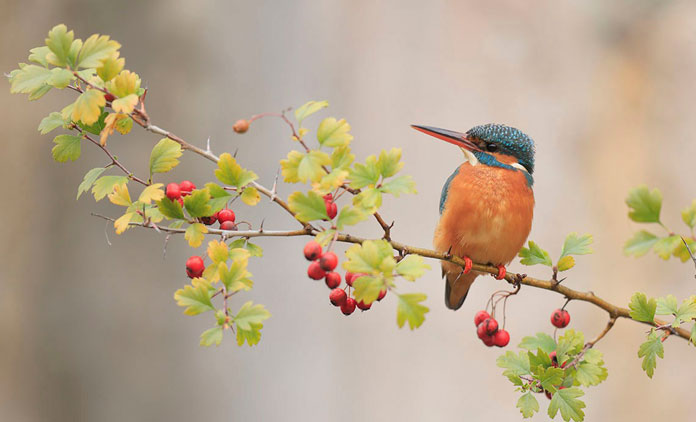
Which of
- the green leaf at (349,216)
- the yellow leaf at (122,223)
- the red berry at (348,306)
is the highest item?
the green leaf at (349,216)

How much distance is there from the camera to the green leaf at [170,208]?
0.66 metres

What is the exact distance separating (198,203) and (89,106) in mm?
130

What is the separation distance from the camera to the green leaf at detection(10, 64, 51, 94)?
0.62 meters

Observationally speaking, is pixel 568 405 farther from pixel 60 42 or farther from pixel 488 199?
pixel 60 42

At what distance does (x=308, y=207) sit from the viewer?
1.98 ft

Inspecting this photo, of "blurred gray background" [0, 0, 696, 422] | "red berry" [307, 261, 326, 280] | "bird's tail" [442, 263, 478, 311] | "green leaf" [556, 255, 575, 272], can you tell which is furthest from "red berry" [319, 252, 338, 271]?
"blurred gray background" [0, 0, 696, 422]

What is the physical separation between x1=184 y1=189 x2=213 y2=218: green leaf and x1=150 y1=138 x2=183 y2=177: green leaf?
53mm

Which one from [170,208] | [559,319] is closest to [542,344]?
[559,319]

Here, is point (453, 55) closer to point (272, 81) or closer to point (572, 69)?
point (572, 69)

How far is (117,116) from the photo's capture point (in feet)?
2.05

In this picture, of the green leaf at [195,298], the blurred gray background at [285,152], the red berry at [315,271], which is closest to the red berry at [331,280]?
the red berry at [315,271]

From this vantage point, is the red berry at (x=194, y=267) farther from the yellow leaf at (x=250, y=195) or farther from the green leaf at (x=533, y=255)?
the green leaf at (x=533, y=255)

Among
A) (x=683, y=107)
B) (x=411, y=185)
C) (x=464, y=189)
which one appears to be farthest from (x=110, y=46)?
(x=683, y=107)

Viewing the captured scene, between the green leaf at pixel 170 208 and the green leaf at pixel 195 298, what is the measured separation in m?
0.09
